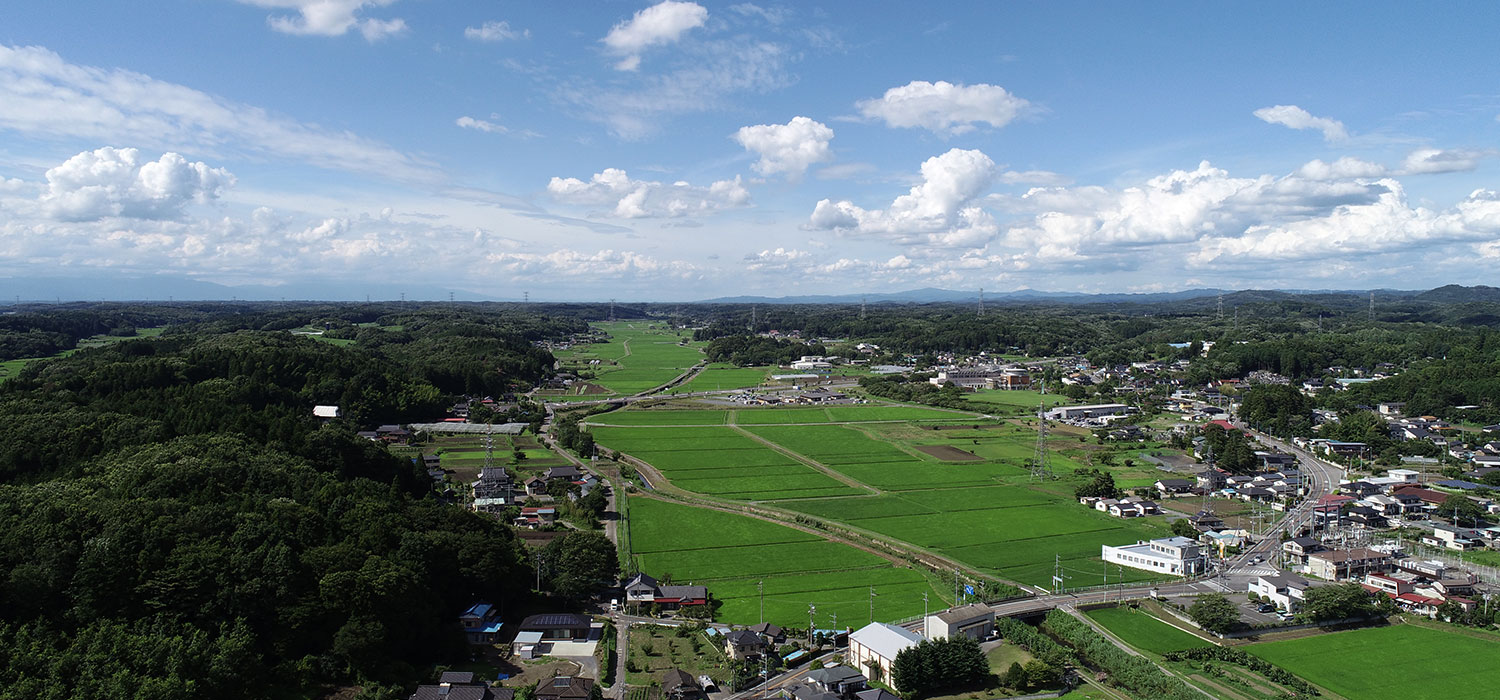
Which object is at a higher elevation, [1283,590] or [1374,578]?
[1283,590]

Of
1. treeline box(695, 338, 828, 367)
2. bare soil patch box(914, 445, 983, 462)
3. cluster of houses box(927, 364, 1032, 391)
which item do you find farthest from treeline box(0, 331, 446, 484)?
treeline box(695, 338, 828, 367)

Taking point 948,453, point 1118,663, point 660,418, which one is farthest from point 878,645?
point 660,418

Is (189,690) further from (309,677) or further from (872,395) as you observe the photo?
(872,395)

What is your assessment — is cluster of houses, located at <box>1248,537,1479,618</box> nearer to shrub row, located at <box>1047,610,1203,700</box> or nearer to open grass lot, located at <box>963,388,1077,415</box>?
shrub row, located at <box>1047,610,1203,700</box>

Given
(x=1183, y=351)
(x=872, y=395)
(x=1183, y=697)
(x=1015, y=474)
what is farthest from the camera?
(x=1183, y=351)

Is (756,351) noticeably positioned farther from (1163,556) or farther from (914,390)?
(1163,556)

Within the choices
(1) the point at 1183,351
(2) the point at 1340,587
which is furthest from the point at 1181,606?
(1) the point at 1183,351

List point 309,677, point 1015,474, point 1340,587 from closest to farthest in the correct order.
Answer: point 309,677, point 1340,587, point 1015,474

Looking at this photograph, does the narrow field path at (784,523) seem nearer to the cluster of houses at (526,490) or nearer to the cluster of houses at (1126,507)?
the cluster of houses at (526,490)
